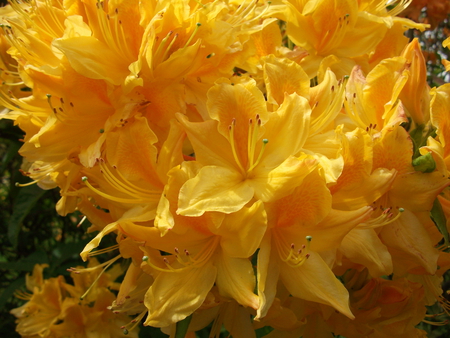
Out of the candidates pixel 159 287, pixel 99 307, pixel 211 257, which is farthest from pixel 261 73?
pixel 99 307

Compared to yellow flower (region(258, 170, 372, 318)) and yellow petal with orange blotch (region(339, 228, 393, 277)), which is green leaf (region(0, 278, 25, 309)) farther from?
yellow petal with orange blotch (region(339, 228, 393, 277))

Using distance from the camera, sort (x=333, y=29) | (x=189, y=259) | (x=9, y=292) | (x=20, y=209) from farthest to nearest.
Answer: (x=9, y=292) → (x=20, y=209) → (x=333, y=29) → (x=189, y=259)

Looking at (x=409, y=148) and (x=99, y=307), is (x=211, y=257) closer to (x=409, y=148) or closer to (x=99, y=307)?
(x=409, y=148)

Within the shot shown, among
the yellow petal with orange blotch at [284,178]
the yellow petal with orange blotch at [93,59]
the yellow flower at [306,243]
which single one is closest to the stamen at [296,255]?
the yellow flower at [306,243]

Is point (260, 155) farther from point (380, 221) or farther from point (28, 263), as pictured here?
point (28, 263)

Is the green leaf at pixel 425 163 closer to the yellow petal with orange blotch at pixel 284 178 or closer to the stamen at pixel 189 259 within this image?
the yellow petal with orange blotch at pixel 284 178

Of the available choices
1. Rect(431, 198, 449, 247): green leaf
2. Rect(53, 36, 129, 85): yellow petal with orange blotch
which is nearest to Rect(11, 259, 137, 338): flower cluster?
Rect(53, 36, 129, 85): yellow petal with orange blotch

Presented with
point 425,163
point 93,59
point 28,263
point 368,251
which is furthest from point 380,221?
point 28,263

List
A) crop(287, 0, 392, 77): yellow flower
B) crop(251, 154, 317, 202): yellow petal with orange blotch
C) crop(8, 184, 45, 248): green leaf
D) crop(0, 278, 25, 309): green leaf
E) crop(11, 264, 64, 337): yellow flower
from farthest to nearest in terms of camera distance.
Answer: crop(0, 278, 25, 309): green leaf < crop(11, 264, 64, 337): yellow flower < crop(8, 184, 45, 248): green leaf < crop(287, 0, 392, 77): yellow flower < crop(251, 154, 317, 202): yellow petal with orange blotch
